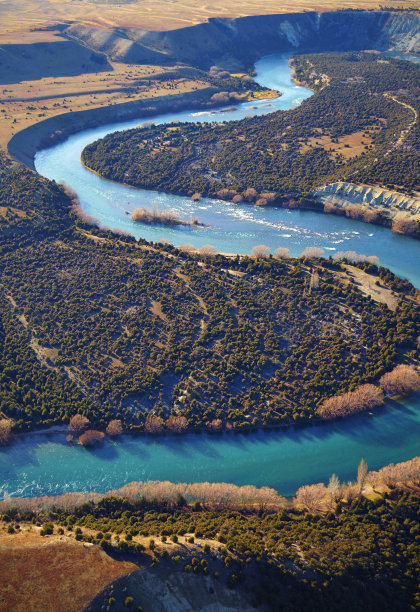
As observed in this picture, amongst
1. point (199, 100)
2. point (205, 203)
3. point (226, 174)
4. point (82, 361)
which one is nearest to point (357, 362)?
point (82, 361)

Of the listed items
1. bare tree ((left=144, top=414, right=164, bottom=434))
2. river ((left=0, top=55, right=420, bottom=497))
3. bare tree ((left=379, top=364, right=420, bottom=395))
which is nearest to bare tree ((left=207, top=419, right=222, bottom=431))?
river ((left=0, top=55, right=420, bottom=497))

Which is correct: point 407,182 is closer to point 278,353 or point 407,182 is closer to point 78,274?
point 278,353

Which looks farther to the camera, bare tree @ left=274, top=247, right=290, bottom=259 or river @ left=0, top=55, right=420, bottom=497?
bare tree @ left=274, top=247, right=290, bottom=259

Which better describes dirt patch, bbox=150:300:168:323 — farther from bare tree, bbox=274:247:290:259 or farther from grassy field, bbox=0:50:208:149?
grassy field, bbox=0:50:208:149

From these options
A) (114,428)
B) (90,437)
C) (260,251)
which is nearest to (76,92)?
(260,251)

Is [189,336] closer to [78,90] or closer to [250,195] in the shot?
[250,195]

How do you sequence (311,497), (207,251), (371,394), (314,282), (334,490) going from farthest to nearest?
(207,251)
(314,282)
(371,394)
(311,497)
(334,490)
